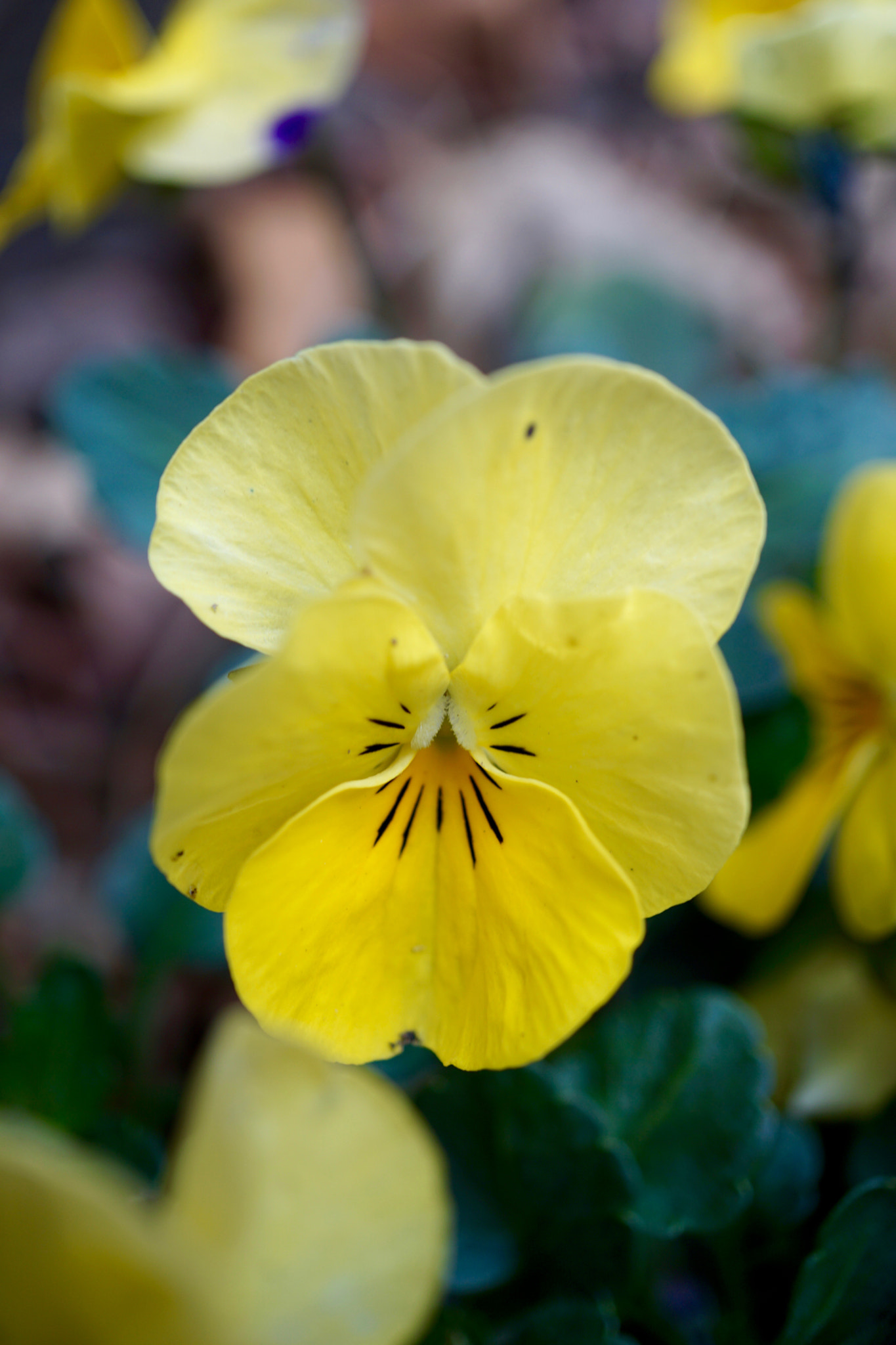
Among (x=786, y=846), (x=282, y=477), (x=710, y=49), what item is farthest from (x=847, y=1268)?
(x=710, y=49)

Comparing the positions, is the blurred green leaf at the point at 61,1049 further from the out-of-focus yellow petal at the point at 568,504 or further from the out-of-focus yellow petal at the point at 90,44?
the out-of-focus yellow petal at the point at 90,44

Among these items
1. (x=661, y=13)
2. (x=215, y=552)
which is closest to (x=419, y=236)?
(x=661, y=13)

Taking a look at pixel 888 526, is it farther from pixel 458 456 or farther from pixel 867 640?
pixel 458 456

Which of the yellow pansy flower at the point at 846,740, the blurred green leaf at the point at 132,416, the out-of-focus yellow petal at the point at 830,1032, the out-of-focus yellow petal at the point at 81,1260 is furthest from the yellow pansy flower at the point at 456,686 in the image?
the blurred green leaf at the point at 132,416

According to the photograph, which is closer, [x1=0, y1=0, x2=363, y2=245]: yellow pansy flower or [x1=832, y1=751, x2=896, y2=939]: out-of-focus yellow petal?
[x1=832, y1=751, x2=896, y2=939]: out-of-focus yellow petal

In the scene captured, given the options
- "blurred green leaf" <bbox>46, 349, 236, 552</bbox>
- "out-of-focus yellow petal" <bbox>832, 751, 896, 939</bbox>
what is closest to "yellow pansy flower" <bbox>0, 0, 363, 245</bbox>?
"blurred green leaf" <bbox>46, 349, 236, 552</bbox>

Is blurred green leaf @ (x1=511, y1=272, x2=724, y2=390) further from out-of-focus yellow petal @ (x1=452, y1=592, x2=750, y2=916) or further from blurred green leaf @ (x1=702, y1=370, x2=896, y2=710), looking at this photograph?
out-of-focus yellow petal @ (x1=452, y1=592, x2=750, y2=916)
